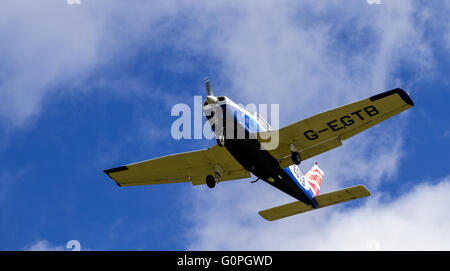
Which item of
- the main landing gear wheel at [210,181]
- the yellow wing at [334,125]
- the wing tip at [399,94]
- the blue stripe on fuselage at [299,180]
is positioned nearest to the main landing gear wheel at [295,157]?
the yellow wing at [334,125]

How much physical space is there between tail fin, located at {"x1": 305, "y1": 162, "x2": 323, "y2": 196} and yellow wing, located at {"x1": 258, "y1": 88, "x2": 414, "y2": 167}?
506 centimetres

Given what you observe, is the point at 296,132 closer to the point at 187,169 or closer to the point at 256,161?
the point at 256,161

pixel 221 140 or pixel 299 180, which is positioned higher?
pixel 299 180

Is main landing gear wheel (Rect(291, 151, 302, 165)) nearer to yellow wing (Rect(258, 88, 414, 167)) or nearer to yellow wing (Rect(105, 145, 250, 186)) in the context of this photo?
yellow wing (Rect(258, 88, 414, 167))

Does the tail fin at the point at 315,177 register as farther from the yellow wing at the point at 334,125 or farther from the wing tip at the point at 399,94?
the wing tip at the point at 399,94

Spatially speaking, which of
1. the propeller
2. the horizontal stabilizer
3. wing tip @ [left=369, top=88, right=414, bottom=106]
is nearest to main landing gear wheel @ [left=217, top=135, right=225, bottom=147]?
the propeller

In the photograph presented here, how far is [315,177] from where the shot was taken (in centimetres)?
3164

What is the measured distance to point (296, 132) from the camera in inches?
941

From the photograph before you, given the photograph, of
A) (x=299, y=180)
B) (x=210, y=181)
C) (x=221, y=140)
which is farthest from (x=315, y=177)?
(x=221, y=140)

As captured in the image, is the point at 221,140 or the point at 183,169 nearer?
the point at 221,140

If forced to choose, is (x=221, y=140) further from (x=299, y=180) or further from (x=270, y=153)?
(x=299, y=180)

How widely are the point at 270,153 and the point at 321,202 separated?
5.63 metres

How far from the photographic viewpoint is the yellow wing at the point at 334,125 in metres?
22.2
